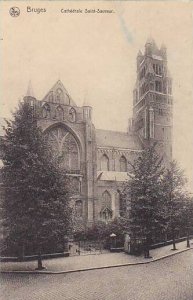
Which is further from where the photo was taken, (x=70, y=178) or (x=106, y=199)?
(x=106, y=199)

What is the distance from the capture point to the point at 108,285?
11.4 metres

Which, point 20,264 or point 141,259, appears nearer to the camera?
point 20,264

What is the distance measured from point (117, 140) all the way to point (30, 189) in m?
24.9

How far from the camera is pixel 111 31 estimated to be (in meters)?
11.6

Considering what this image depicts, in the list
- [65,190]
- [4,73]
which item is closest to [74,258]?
[65,190]

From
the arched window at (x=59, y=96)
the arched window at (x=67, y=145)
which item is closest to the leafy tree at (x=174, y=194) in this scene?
the arched window at (x=67, y=145)

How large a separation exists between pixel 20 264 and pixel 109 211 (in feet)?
55.3

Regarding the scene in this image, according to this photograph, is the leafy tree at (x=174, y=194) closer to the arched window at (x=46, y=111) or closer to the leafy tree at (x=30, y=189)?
the leafy tree at (x=30, y=189)

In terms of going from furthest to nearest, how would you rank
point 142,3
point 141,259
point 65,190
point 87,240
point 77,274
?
1. point 87,240
2. point 141,259
3. point 65,190
4. point 77,274
5. point 142,3

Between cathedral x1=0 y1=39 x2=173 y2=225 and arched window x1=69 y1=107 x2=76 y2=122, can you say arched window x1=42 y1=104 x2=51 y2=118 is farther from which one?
arched window x1=69 y1=107 x2=76 y2=122

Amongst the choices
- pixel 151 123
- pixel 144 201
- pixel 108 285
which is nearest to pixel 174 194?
pixel 144 201

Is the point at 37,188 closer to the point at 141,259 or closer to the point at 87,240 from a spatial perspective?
the point at 141,259

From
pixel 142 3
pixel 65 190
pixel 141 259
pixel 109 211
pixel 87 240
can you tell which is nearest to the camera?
pixel 142 3

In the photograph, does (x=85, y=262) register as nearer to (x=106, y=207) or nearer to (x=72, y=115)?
(x=106, y=207)
